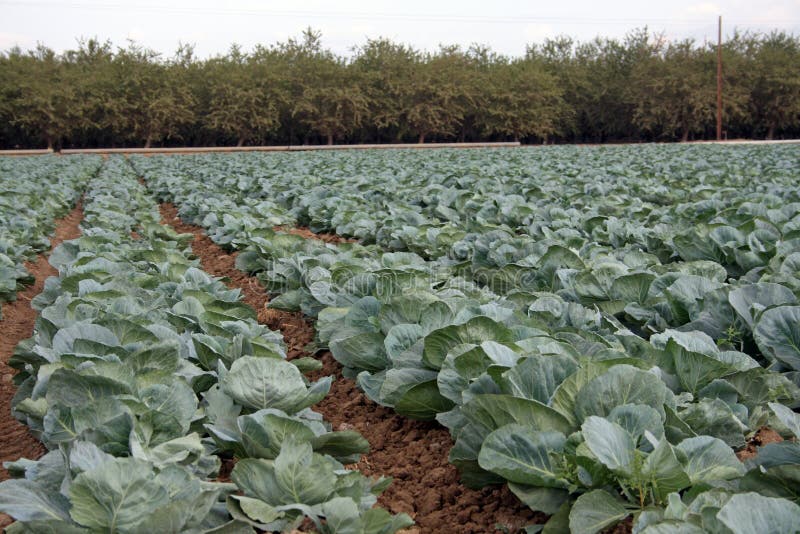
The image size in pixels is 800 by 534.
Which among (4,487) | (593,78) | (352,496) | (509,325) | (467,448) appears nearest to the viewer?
(4,487)

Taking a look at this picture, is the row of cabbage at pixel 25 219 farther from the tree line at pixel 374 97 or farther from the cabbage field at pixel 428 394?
the tree line at pixel 374 97

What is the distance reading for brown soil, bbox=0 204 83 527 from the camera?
2.69 metres

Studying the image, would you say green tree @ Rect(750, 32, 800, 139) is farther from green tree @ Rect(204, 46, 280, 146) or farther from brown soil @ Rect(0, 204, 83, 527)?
brown soil @ Rect(0, 204, 83, 527)

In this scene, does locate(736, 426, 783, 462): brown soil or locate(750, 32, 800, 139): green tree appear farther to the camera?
locate(750, 32, 800, 139): green tree

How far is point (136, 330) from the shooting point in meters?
2.55

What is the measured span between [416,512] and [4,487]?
1.16 m

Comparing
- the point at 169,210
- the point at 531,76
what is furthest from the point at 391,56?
the point at 169,210

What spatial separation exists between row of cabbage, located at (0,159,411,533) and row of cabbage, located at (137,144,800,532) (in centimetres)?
37

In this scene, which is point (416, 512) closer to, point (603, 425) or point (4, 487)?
point (603, 425)

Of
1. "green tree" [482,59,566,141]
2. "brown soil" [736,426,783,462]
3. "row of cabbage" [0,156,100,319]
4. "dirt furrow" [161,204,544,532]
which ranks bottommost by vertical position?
"dirt furrow" [161,204,544,532]

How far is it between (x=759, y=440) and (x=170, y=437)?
193cm

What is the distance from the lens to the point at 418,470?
2406 mm

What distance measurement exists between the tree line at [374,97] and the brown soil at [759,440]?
41577 millimetres

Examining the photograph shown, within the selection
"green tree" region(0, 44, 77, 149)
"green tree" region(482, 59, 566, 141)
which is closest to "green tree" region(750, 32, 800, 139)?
"green tree" region(482, 59, 566, 141)
